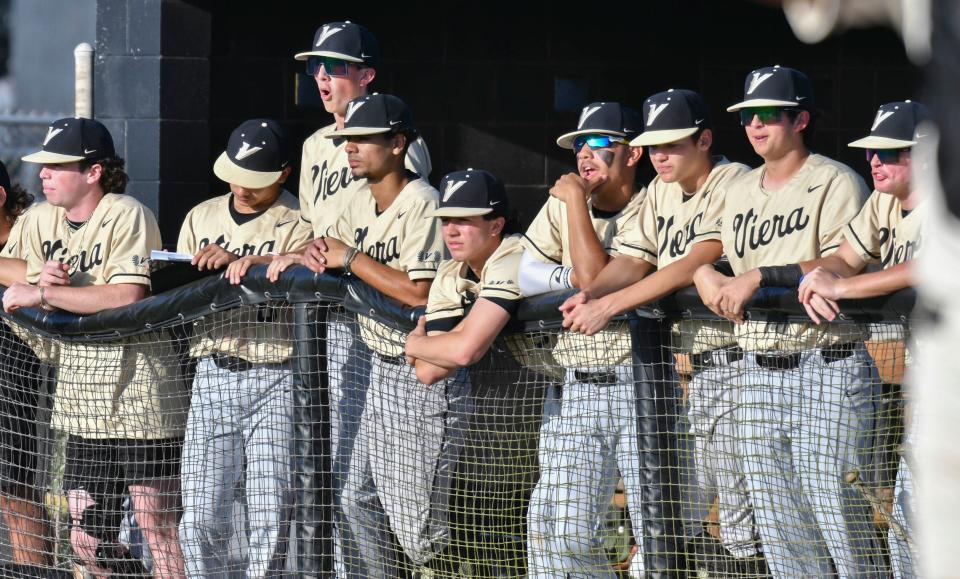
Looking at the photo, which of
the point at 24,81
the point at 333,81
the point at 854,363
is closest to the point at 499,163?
the point at 333,81

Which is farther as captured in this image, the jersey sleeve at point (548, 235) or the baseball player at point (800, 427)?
the jersey sleeve at point (548, 235)

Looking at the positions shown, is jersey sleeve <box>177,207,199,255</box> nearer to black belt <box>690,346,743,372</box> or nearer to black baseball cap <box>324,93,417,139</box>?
black baseball cap <box>324,93,417,139</box>

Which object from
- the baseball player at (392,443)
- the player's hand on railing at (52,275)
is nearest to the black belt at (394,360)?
the baseball player at (392,443)

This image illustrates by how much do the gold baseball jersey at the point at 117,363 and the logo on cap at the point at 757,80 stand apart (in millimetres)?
1973

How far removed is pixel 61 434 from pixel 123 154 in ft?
7.30

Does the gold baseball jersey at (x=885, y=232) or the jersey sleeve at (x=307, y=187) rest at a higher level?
the jersey sleeve at (x=307, y=187)

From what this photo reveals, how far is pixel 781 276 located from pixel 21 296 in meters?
2.50

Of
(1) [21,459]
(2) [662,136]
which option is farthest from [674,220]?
(1) [21,459]

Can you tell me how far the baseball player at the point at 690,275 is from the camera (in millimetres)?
3521

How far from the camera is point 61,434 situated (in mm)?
4730

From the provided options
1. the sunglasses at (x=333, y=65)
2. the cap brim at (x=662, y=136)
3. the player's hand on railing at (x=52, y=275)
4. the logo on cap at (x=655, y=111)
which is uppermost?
the sunglasses at (x=333, y=65)

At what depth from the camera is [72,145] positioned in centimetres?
486

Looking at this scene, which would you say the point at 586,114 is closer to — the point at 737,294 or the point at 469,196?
the point at 469,196

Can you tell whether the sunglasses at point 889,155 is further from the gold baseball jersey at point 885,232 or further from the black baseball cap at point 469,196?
the black baseball cap at point 469,196
